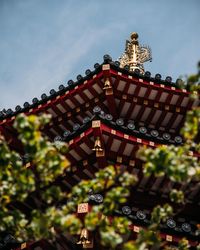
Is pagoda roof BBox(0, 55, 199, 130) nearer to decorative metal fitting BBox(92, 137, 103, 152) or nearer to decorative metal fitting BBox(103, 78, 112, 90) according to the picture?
decorative metal fitting BBox(103, 78, 112, 90)

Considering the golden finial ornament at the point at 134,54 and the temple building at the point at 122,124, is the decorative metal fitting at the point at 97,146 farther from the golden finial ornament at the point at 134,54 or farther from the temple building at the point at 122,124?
the golden finial ornament at the point at 134,54

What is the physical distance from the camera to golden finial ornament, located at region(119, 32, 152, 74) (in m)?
21.5

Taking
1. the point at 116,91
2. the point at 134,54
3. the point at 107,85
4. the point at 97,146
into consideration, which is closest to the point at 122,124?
the point at 97,146

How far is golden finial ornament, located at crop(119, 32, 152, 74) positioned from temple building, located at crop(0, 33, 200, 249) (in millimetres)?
6144

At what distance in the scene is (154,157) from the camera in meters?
6.38

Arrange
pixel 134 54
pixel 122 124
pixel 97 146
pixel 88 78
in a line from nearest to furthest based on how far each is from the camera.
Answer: pixel 97 146 < pixel 122 124 < pixel 88 78 < pixel 134 54

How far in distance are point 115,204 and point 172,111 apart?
A: 9085mm

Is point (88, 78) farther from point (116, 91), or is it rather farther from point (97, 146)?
point (97, 146)

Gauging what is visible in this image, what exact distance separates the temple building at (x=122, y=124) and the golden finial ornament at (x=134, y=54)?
20.2ft

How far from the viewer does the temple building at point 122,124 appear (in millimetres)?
12211

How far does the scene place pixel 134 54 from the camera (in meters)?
21.6

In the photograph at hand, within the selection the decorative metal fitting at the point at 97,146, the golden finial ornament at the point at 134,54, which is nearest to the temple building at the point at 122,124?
the decorative metal fitting at the point at 97,146

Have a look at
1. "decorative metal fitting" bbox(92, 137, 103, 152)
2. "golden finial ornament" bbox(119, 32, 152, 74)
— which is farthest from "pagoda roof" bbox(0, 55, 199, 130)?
"golden finial ornament" bbox(119, 32, 152, 74)

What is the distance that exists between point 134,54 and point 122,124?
976 centimetres
